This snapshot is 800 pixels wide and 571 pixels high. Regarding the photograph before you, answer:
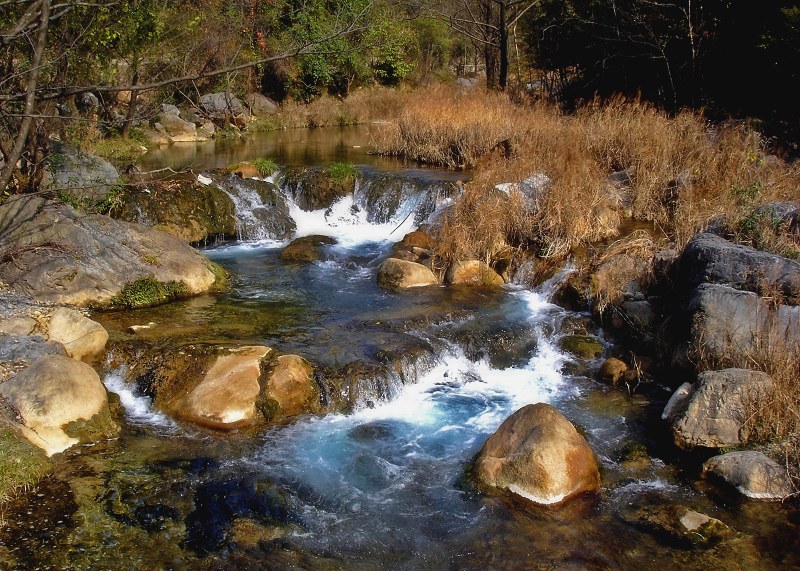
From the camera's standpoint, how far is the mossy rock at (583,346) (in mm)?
8383

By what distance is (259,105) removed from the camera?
25.8 metres

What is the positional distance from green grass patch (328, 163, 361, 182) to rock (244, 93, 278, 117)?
11.7 m

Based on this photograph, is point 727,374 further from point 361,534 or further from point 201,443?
point 201,443

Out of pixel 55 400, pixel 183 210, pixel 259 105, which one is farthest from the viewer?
pixel 259 105

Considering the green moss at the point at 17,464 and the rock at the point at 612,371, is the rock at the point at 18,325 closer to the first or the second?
the green moss at the point at 17,464

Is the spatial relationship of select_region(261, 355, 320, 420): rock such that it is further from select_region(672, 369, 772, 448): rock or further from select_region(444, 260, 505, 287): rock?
select_region(444, 260, 505, 287): rock

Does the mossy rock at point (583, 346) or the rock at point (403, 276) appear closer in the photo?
the mossy rock at point (583, 346)

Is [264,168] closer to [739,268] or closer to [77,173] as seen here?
[77,173]

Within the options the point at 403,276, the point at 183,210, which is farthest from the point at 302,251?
the point at 183,210

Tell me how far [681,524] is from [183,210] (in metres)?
10.2

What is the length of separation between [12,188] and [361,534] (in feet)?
27.2

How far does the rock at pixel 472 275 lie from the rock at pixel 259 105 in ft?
55.7

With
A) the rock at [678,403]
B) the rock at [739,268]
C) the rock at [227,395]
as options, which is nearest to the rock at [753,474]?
the rock at [678,403]

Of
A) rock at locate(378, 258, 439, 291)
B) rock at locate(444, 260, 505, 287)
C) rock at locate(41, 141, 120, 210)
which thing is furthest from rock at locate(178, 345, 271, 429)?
rock at locate(41, 141, 120, 210)
